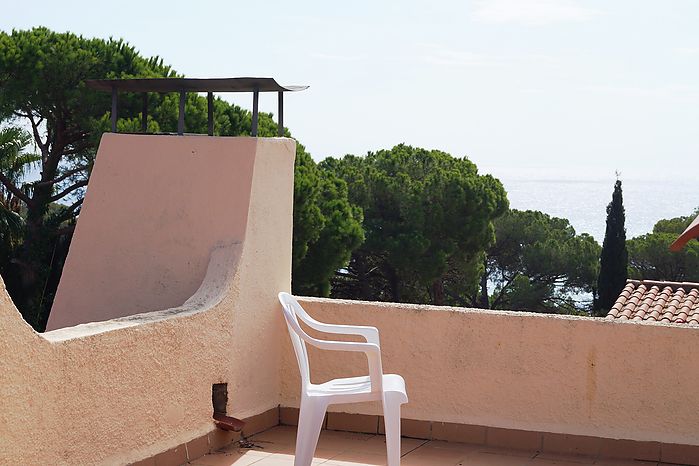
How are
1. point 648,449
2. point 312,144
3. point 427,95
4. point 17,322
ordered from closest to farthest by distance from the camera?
point 17,322
point 648,449
point 312,144
point 427,95

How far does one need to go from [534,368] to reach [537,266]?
2070 centimetres

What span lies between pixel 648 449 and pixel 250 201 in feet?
7.60

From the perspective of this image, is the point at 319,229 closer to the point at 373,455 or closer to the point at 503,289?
the point at 503,289

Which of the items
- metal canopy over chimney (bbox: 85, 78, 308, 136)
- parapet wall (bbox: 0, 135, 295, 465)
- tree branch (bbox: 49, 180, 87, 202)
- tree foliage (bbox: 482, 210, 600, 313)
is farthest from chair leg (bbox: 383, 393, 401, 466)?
tree foliage (bbox: 482, 210, 600, 313)

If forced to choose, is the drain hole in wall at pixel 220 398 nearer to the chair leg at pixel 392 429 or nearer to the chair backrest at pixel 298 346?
the chair backrest at pixel 298 346

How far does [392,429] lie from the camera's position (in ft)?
13.3

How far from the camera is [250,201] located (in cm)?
525

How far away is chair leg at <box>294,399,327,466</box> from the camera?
4.11 m

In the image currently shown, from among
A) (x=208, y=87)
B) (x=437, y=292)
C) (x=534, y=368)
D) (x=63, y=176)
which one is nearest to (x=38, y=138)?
(x=63, y=176)

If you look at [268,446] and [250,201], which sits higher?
[250,201]

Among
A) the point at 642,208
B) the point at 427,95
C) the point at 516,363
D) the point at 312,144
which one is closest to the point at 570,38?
the point at 427,95

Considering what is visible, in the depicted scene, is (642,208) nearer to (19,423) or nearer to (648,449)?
(648,449)

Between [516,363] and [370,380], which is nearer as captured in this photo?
[370,380]

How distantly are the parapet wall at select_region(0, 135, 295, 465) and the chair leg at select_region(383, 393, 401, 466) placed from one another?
1.06 meters
